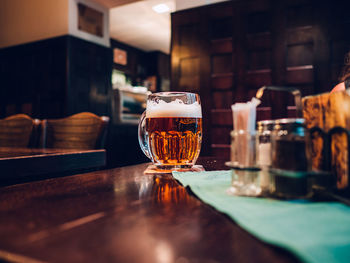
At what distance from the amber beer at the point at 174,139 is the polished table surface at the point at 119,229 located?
303 millimetres

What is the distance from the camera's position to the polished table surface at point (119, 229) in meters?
0.29

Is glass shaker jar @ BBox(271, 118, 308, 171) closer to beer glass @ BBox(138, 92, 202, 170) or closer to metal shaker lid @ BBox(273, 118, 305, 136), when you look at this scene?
metal shaker lid @ BBox(273, 118, 305, 136)

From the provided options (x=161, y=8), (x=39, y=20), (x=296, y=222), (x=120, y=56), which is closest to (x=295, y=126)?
(x=296, y=222)

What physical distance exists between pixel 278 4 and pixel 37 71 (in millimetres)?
4156

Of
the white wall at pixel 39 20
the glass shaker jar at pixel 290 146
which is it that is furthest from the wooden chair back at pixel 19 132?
the white wall at pixel 39 20

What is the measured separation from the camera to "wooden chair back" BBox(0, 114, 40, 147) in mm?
2299

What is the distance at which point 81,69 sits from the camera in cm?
493

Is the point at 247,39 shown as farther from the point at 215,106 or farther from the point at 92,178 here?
the point at 92,178

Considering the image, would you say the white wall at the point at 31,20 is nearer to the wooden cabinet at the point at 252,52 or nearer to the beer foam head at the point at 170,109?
the wooden cabinet at the point at 252,52

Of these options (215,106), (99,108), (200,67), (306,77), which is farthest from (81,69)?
(306,77)

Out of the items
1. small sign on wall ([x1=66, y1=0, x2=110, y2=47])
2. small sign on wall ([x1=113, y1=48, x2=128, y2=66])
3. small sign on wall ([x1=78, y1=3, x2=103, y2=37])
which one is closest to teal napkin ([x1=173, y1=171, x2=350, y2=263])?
small sign on wall ([x1=66, y1=0, x2=110, y2=47])

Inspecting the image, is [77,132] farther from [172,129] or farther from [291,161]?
[291,161]

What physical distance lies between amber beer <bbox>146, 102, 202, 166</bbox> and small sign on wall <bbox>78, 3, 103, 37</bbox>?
180 inches

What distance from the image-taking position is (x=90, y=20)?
4973 millimetres
